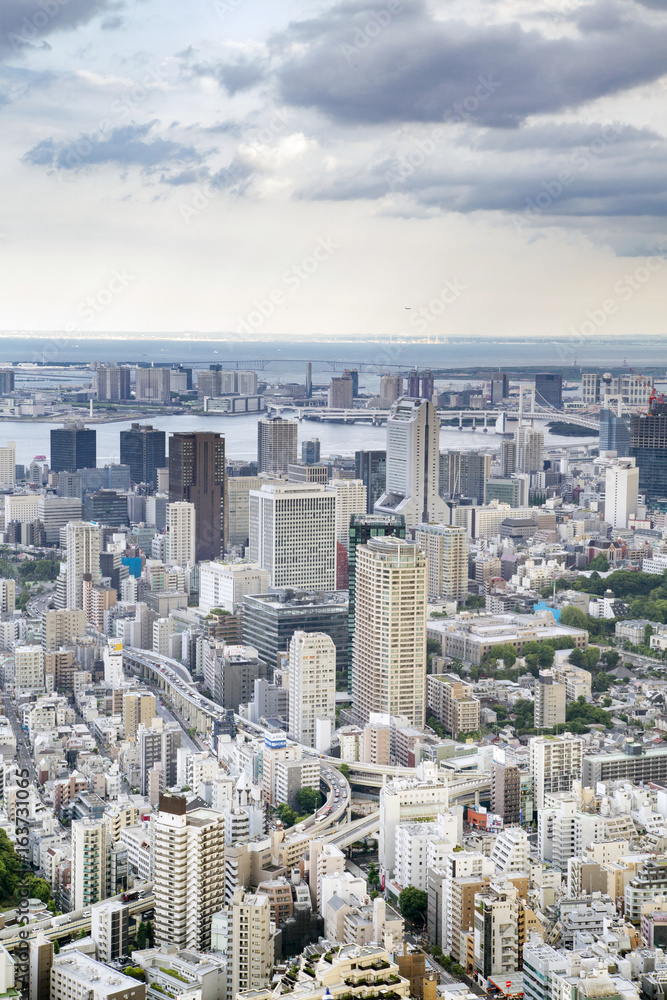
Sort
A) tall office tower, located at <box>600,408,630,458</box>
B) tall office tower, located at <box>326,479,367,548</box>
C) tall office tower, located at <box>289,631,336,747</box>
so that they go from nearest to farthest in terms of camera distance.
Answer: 1. tall office tower, located at <box>289,631,336,747</box>
2. tall office tower, located at <box>326,479,367,548</box>
3. tall office tower, located at <box>600,408,630,458</box>

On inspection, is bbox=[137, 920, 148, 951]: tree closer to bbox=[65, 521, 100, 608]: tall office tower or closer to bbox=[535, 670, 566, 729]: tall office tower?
bbox=[535, 670, 566, 729]: tall office tower

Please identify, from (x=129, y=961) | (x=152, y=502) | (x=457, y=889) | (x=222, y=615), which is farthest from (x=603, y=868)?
(x=152, y=502)

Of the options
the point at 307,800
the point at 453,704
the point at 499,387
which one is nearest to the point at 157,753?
the point at 307,800

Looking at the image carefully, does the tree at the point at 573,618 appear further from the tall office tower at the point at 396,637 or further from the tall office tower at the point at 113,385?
the tall office tower at the point at 113,385

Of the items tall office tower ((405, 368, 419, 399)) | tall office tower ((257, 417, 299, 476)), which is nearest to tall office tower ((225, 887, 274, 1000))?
tall office tower ((257, 417, 299, 476))

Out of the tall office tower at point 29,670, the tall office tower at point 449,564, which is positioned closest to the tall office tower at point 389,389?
the tall office tower at point 449,564
